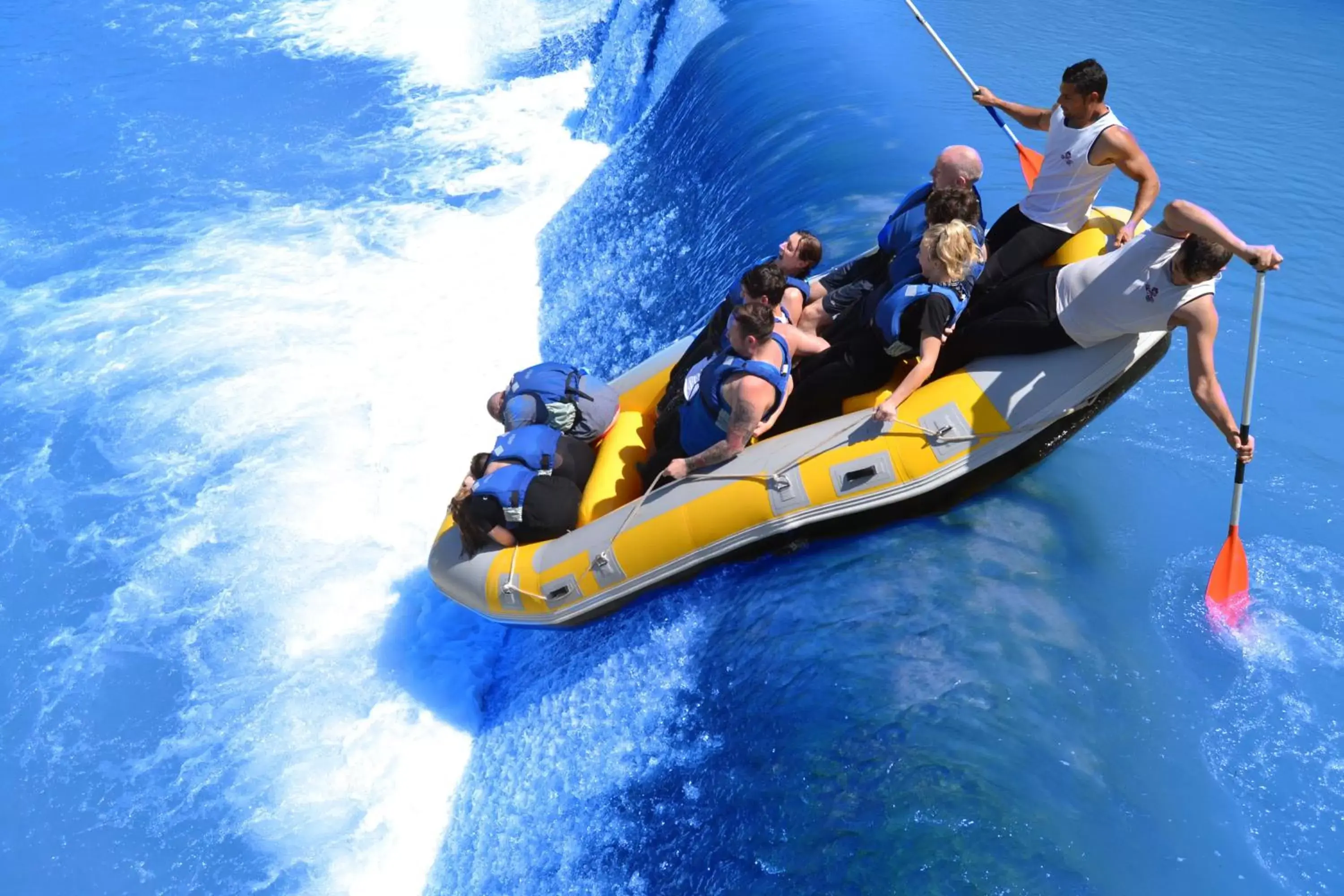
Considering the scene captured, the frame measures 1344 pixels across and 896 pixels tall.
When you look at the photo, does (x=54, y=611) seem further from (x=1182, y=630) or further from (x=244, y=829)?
(x=1182, y=630)

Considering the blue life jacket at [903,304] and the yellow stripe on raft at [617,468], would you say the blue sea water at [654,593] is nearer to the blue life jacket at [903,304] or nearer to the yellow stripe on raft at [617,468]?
the yellow stripe on raft at [617,468]

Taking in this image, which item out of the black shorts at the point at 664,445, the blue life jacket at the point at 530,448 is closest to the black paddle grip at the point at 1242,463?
the black shorts at the point at 664,445

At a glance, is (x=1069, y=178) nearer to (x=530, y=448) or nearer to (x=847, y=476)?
(x=847, y=476)

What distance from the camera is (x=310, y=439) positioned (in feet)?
24.7

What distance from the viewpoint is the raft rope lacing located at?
13.6 ft

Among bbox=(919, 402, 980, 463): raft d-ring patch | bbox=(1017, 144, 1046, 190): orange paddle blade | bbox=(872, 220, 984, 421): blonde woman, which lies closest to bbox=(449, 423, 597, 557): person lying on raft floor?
bbox=(872, 220, 984, 421): blonde woman

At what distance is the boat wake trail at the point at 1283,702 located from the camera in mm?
3428

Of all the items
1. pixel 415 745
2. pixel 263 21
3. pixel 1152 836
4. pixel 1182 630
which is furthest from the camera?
pixel 263 21

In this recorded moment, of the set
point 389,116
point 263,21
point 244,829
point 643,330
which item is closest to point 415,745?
point 244,829

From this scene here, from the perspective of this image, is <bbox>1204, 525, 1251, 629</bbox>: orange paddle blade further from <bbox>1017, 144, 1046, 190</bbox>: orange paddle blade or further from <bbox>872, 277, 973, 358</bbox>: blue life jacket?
<bbox>1017, 144, 1046, 190</bbox>: orange paddle blade

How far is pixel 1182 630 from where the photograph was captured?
4074 millimetres

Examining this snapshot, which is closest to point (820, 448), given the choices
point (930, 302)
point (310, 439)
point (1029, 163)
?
point (930, 302)

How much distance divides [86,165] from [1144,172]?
12.1 m

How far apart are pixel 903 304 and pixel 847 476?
2.55 ft
